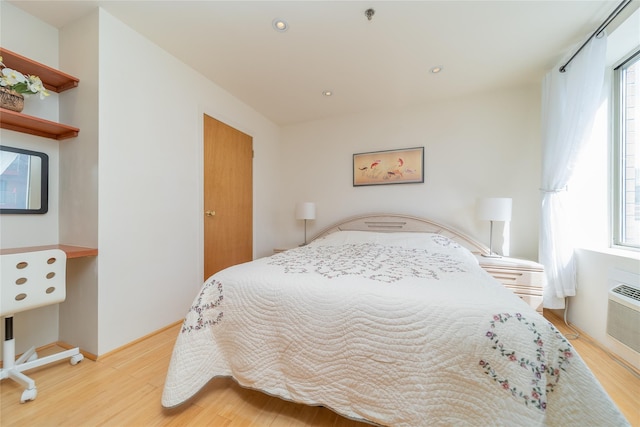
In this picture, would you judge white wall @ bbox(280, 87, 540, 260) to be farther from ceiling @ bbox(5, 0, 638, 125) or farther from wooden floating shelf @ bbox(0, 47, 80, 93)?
wooden floating shelf @ bbox(0, 47, 80, 93)

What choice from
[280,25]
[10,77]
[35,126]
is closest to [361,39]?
[280,25]

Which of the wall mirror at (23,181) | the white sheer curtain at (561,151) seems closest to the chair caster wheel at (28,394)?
the wall mirror at (23,181)

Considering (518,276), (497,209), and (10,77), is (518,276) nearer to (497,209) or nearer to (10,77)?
(497,209)

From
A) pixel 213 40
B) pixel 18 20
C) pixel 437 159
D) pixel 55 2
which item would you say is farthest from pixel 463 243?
pixel 18 20

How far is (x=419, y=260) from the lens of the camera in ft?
5.67

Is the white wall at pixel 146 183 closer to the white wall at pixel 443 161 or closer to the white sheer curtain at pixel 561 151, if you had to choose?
the white wall at pixel 443 161

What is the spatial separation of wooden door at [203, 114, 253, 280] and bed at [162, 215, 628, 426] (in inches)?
48.9

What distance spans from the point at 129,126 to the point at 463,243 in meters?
3.32

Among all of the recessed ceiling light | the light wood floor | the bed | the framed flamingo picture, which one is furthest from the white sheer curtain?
the recessed ceiling light

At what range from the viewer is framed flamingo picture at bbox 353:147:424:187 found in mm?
2895

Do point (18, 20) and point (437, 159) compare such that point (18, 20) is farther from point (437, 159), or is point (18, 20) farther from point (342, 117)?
point (437, 159)

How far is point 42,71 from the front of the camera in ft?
5.17

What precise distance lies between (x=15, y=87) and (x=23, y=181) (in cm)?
60

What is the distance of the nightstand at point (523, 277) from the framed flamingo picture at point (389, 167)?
1235mm
